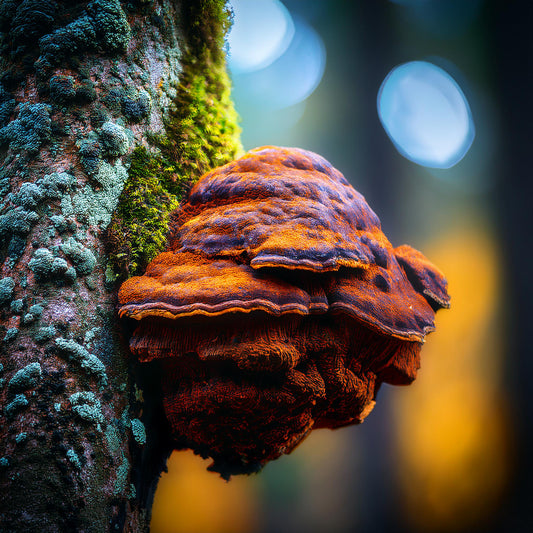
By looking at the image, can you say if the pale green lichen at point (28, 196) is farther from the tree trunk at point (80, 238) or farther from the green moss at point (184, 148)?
the green moss at point (184, 148)

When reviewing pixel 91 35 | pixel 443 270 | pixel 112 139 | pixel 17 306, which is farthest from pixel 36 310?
pixel 443 270

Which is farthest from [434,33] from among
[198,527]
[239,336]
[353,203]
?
[198,527]

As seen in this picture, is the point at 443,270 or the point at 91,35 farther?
the point at 443,270

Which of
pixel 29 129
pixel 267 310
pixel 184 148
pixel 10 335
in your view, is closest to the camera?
pixel 267 310

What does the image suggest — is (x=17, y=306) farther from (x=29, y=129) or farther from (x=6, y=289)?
(x=29, y=129)

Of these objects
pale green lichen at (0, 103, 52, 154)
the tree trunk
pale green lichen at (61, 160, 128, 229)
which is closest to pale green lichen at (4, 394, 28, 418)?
the tree trunk

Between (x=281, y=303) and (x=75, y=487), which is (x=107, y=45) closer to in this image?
(x=281, y=303)
